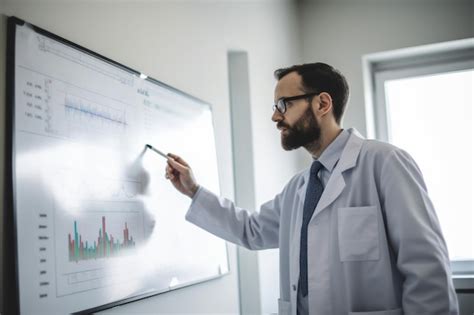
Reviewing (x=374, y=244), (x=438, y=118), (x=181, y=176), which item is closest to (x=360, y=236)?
(x=374, y=244)

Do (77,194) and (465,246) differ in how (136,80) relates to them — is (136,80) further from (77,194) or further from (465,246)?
(465,246)

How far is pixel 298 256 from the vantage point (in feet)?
4.91

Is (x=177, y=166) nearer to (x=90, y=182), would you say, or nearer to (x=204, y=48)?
(x=90, y=182)

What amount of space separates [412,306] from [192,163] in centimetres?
96

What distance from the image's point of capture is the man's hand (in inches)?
63.9

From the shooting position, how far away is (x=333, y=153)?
157 cm

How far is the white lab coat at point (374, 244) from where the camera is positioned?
1.27m

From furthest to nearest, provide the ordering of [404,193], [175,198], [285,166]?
[285,166] → [175,198] → [404,193]

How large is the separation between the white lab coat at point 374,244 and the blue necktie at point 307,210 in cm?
2

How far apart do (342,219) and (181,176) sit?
601mm

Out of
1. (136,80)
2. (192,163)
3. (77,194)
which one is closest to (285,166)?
(192,163)

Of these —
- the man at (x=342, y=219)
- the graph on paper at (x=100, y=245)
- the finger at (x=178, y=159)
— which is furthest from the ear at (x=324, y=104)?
the graph on paper at (x=100, y=245)

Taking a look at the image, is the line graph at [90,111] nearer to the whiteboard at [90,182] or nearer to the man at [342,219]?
the whiteboard at [90,182]

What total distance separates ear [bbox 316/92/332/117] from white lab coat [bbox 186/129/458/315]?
0.14 meters
